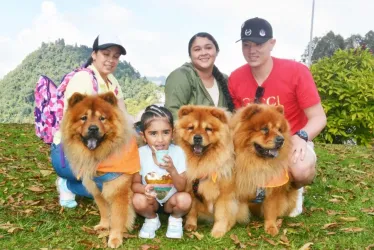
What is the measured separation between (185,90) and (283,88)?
1063 millimetres

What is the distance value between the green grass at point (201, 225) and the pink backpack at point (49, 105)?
3.07 ft

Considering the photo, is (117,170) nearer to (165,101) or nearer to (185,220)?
(185,220)

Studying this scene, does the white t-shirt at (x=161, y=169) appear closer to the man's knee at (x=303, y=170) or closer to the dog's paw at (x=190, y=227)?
the dog's paw at (x=190, y=227)

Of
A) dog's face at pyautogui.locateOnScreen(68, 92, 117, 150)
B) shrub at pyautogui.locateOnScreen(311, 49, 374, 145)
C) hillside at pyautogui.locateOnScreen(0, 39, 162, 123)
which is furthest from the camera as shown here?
hillside at pyautogui.locateOnScreen(0, 39, 162, 123)

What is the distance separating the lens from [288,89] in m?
4.36

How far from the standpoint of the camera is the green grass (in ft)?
12.2

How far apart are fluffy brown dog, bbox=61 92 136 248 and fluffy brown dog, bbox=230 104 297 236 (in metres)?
1.04

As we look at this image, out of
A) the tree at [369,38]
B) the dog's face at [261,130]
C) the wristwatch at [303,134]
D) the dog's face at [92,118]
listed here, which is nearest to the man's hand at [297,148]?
the wristwatch at [303,134]

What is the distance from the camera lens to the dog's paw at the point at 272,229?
12.7ft

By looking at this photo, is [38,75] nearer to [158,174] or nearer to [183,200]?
[158,174]

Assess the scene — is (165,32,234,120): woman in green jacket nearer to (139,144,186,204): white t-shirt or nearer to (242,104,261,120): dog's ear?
(139,144,186,204): white t-shirt

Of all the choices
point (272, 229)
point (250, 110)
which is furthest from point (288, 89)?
point (272, 229)

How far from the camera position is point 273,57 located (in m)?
4.64

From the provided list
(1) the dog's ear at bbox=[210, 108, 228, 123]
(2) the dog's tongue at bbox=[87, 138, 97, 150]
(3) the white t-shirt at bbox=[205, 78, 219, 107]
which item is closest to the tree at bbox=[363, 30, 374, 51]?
(3) the white t-shirt at bbox=[205, 78, 219, 107]
